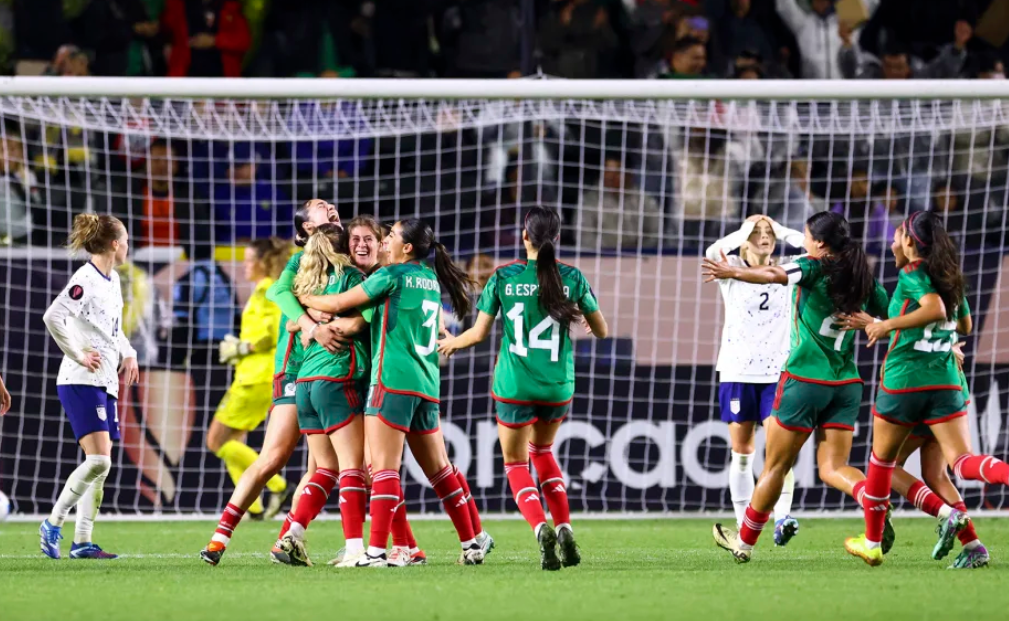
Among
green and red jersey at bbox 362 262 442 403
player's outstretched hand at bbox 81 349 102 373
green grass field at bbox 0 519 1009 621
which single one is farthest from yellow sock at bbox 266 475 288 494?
green and red jersey at bbox 362 262 442 403

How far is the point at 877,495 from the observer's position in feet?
24.9

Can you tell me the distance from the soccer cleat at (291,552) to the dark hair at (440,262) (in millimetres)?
1455

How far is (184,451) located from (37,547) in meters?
2.70

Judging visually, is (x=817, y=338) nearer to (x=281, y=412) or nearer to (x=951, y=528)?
(x=951, y=528)

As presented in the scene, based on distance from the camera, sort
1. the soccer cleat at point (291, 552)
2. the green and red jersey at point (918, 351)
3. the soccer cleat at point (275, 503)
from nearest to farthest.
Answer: the green and red jersey at point (918, 351) → the soccer cleat at point (291, 552) → the soccer cleat at point (275, 503)

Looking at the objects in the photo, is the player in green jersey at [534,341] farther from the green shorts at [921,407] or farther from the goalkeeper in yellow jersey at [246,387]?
the goalkeeper in yellow jersey at [246,387]

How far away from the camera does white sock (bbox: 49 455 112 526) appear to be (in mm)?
8414

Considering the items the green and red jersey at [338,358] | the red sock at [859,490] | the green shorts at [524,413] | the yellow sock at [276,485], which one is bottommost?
the yellow sock at [276,485]

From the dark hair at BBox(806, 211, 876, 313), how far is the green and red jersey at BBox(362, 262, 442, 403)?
1.99 metres

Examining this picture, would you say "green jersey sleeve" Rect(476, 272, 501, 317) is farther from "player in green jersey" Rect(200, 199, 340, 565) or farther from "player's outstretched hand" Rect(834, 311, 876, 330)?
"player's outstretched hand" Rect(834, 311, 876, 330)

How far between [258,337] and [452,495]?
3776mm

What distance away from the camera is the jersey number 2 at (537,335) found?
773 centimetres

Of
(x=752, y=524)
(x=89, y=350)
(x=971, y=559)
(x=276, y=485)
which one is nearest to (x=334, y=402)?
(x=89, y=350)

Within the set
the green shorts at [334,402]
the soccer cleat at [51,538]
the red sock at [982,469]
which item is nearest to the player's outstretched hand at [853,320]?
the red sock at [982,469]
